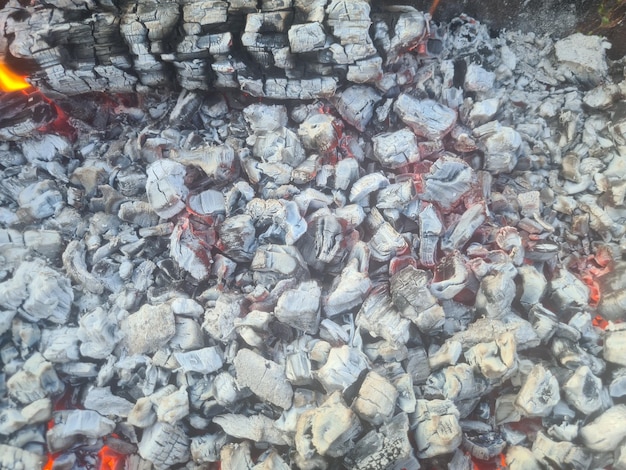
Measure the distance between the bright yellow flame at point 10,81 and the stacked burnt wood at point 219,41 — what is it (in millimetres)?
55

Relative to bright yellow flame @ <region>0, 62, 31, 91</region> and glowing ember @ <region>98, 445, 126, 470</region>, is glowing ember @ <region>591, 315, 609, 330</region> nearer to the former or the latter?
glowing ember @ <region>98, 445, 126, 470</region>

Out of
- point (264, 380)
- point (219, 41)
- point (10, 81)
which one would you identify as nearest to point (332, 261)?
point (264, 380)

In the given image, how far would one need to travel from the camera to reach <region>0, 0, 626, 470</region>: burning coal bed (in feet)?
4.77

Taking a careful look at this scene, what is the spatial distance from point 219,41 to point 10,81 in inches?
36.1

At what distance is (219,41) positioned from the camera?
5.95 feet

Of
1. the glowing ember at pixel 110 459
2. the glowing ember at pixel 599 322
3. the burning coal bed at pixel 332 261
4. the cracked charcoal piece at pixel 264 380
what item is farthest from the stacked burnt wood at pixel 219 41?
the glowing ember at pixel 110 459

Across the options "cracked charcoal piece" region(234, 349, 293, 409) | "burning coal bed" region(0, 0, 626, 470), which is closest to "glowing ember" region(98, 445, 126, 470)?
"burning coal bed" region(0, 0, 626, 470)

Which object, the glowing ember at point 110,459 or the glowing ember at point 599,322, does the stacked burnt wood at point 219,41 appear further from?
the glowing ember at point 110,459

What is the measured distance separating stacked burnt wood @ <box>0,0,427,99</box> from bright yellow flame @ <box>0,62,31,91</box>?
0.06 m

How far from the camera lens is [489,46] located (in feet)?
6.79

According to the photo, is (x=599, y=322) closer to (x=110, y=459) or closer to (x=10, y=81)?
(x=110, y=459)

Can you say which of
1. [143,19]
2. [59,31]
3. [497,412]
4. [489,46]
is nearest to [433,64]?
[489,46]

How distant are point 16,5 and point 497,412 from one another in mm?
2416

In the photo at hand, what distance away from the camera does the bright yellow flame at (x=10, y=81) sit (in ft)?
6.30
